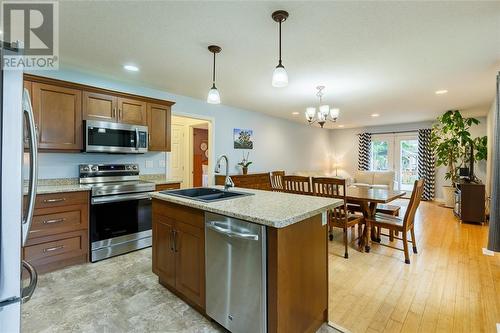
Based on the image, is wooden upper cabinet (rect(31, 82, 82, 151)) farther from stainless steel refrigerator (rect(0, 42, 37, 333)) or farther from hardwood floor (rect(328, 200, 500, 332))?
hardwood floor (rect(328, 200, 500, 332))

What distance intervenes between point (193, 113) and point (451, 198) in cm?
672

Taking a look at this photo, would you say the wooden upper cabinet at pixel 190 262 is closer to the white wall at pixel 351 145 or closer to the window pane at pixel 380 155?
the white wall at pixel 351 145

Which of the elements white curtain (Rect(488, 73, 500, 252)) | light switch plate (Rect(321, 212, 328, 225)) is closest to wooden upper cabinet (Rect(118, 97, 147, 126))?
light switch plate (Rect(321, 212, 328, 225))

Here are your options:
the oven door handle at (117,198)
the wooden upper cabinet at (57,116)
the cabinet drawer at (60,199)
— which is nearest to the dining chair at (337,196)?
the oven door handle at (117,198)

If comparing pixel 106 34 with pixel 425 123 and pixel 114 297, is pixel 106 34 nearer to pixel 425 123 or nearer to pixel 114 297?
pixel 114 297

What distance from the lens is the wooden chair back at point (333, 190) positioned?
303cm

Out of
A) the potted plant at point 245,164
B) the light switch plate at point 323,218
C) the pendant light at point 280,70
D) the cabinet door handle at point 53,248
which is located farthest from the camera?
the potted plant at point 245,164

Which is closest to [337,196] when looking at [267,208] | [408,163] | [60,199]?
[267,208]

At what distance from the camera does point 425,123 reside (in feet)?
23.2

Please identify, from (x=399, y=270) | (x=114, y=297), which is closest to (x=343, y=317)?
(x=399, y=270)

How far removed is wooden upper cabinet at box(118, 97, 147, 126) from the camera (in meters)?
3.29

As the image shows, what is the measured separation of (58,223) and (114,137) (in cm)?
120

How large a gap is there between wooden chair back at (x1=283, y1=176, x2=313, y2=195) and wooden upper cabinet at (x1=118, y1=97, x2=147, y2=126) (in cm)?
230

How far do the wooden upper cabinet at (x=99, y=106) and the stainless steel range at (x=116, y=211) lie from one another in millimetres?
659
